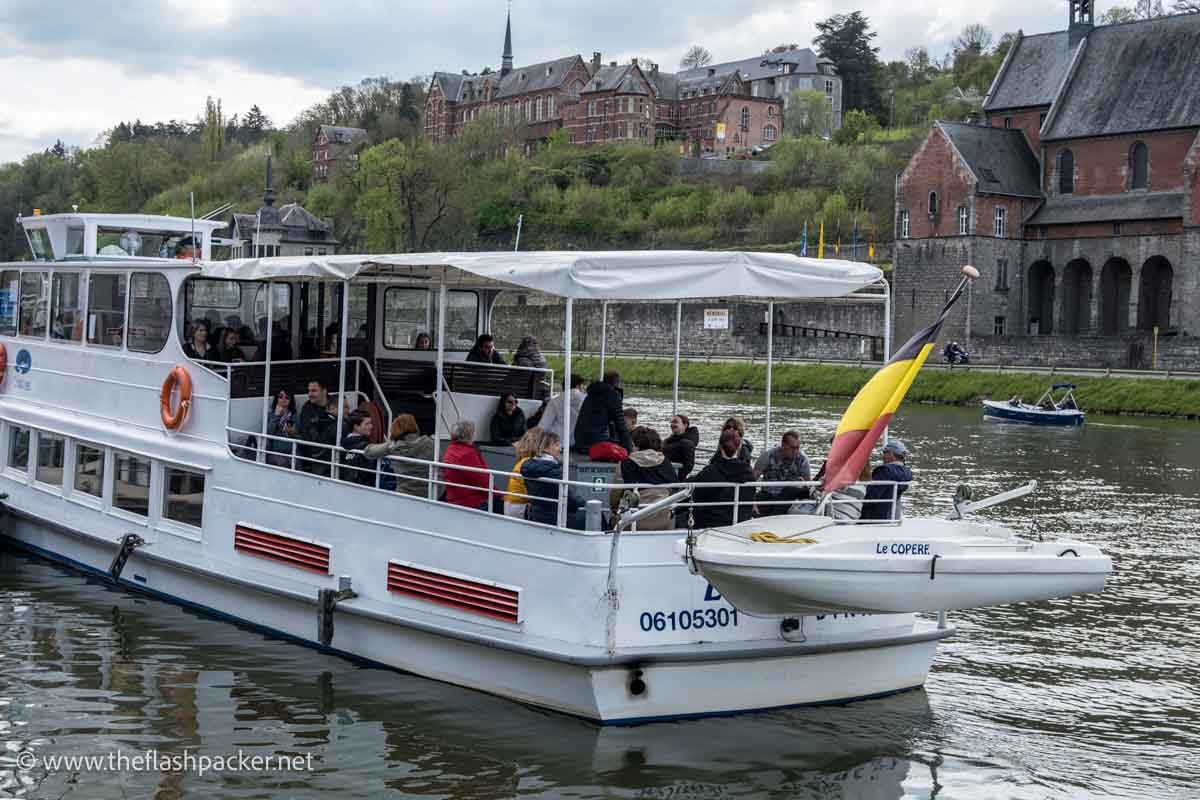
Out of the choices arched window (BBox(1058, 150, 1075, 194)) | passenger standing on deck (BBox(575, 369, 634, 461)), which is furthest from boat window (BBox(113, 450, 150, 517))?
arched window (BBox(1058, 150, 1075, 194))

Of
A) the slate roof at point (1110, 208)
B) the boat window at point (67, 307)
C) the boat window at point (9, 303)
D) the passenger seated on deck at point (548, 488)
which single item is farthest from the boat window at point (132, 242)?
the slate roof at point (1110, 208)

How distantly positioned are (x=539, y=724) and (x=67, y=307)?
9055mm

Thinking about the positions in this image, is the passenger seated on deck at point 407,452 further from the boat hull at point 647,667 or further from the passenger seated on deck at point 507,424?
the passenger seated on deck at point 507,424

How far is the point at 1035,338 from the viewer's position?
60.6m

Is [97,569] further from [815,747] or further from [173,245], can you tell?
[815,747]

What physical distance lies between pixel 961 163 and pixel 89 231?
199 ft

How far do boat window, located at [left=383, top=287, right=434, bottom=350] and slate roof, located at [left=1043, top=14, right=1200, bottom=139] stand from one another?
2375 inches

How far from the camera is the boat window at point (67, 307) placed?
16.5 m

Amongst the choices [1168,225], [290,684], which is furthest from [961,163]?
[290,684]

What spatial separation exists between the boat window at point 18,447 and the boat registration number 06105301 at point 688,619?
10.3 meters

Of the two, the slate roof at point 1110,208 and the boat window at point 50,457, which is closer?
the boat window at point 50,457

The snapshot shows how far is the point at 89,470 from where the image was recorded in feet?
53.4

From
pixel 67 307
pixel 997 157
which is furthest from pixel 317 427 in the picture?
pixel 997 157

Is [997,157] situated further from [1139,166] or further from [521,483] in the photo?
[521,483]
